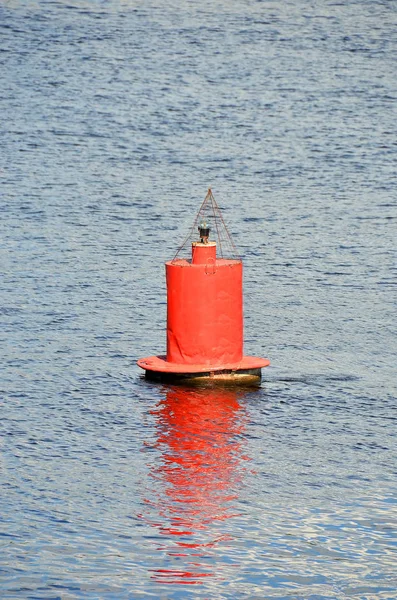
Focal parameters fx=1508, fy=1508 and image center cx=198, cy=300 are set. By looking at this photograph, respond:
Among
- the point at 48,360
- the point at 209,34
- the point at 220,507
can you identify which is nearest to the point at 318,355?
the point at 48,360

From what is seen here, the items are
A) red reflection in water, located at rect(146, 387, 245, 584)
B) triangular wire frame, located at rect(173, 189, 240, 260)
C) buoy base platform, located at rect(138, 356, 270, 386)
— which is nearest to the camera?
red reflection in water, located at rect(146, 387, 245, 584)

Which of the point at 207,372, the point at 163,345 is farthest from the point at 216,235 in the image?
the point at 207,372

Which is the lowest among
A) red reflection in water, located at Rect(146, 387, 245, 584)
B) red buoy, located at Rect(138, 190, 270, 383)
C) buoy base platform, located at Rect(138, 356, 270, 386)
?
red reflection in water, located at Rect(146, 387, 245, 584)

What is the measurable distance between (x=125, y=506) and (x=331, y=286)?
32.3 ft

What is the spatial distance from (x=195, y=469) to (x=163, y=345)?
490 cm

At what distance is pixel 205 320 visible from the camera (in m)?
15.8

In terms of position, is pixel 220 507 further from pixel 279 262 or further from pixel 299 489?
pixel 279 262

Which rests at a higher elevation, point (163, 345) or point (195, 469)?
point (163, 345)

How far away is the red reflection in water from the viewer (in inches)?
455

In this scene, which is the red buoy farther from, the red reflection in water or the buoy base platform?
the red reflection in water

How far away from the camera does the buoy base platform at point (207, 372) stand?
1597 cm

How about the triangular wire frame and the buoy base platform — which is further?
the triangular wire frame

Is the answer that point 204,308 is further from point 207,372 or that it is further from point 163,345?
point 163,345

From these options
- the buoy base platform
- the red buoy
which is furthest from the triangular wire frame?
the red buoy
